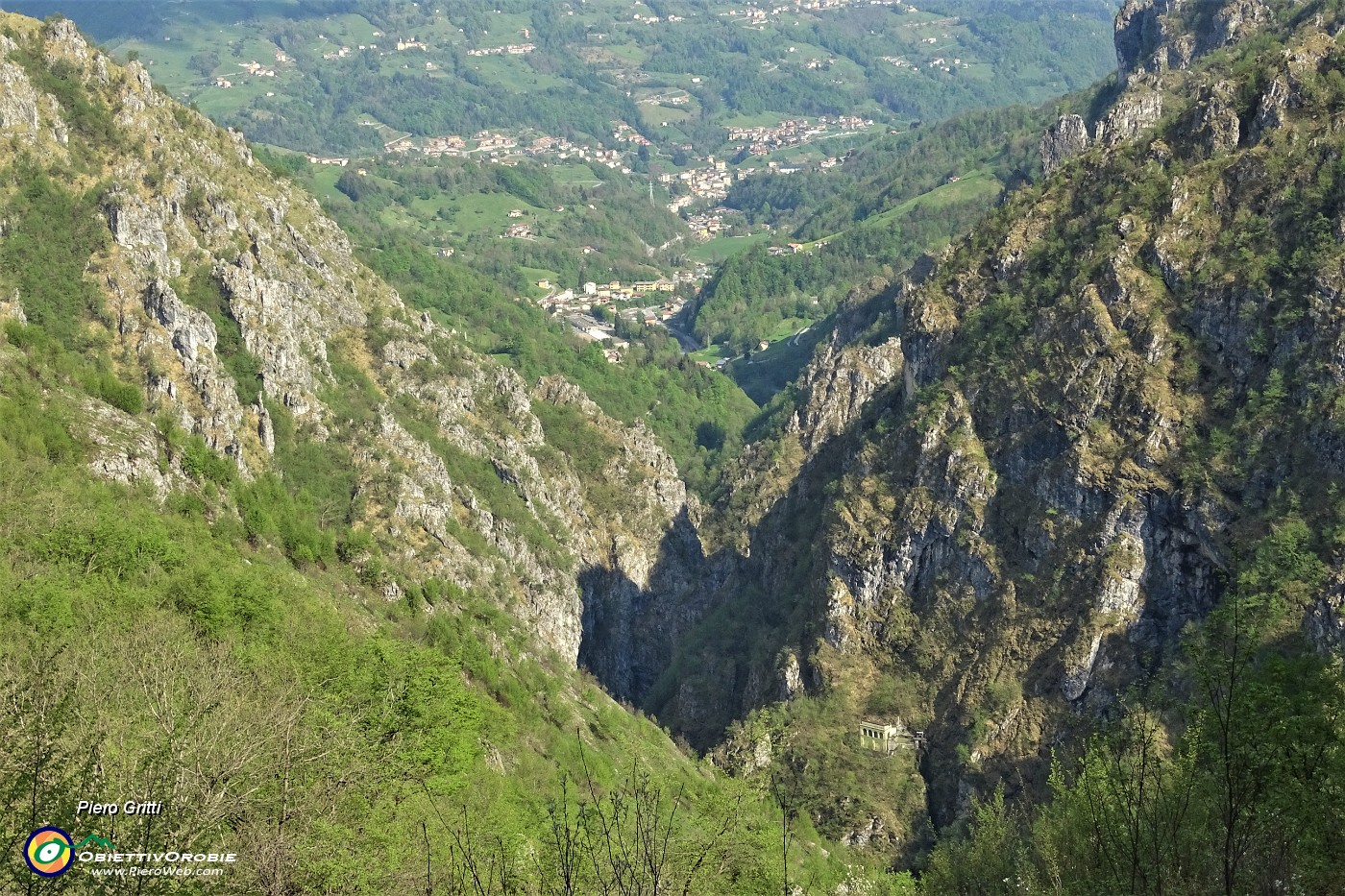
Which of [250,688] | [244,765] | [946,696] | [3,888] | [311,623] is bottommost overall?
[3,888]

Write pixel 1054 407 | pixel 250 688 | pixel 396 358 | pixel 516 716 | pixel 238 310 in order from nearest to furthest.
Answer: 1. pixel 250 688
2. pixel 516 716
3. pixel 1054 407
4. pixel 238 310
5. pixel 396 358

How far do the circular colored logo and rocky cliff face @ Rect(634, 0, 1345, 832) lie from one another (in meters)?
70.2

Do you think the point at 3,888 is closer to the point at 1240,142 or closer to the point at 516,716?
the point at 516,716

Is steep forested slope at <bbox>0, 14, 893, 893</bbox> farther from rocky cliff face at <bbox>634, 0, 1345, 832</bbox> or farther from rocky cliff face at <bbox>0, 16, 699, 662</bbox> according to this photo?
rocky cliff face at <bbox>634, 0, 1345, 832</bbox>

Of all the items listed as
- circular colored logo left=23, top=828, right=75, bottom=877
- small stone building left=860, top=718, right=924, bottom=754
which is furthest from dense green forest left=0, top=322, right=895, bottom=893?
small stone building left=860, top=718, right=924, bottom=754

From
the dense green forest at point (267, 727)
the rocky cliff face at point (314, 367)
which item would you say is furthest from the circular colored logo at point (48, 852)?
the rocky cliff face at point (314, 367)

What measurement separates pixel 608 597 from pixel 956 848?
307 ft

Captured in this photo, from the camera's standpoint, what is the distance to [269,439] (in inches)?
4451

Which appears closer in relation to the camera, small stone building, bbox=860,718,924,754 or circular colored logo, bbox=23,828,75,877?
circular colored logo, bbox=23,828,75,877

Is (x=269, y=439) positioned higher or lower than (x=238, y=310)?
lower

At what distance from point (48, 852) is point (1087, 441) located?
81.5 meters

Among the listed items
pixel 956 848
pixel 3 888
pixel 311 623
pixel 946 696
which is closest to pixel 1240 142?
pixel 946 696

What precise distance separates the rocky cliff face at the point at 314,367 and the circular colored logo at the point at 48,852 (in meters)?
62.4

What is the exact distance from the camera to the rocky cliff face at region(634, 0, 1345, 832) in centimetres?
8888
